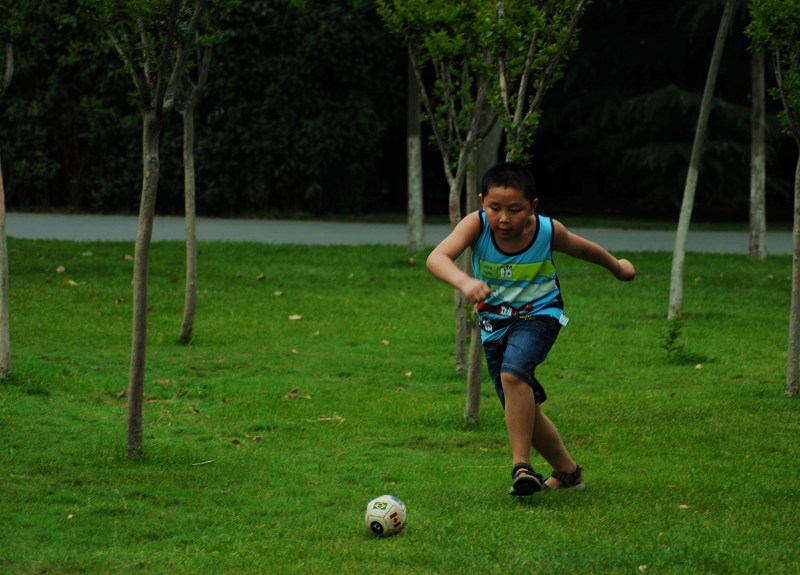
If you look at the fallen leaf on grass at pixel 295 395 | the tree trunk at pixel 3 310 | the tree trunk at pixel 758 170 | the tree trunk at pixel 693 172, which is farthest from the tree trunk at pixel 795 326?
the tree trunk at pixel 758 170

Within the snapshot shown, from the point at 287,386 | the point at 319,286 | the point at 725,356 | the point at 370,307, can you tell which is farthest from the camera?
the point at 319,286

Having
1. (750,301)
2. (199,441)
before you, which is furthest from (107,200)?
(199,441)

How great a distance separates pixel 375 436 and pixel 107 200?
1593 centimetres

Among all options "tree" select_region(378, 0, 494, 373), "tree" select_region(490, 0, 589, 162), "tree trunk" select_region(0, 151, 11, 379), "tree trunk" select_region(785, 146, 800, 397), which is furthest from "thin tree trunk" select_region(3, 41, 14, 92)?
"tree trunk" select_region(785, 146, 800, 397)

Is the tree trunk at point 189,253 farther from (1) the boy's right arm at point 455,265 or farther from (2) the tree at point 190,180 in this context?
→ (1) the boy's right arm at point 455,265

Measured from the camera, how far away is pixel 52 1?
19.3 meters

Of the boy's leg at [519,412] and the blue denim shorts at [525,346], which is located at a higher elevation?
the blue denim shorts at [525,346]

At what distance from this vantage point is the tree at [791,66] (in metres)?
8.29

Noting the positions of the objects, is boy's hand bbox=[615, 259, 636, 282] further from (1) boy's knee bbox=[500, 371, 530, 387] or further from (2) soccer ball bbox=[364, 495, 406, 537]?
(2) soccer ball bbox=[364, 495, 406, 537]

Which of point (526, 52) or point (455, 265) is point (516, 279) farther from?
point (526, 52)

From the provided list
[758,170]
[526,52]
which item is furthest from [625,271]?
[758,170]

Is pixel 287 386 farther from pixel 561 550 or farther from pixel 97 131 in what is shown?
pixel 97 131

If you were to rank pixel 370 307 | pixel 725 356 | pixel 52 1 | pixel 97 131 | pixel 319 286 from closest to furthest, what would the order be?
pixel 725 356
pixel 370 307
pixel 319 286
pixel 52 1
pixel 97 131

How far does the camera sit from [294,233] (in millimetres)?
19344
